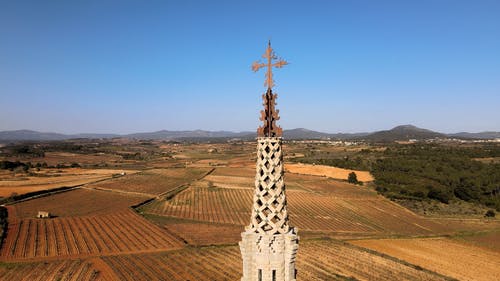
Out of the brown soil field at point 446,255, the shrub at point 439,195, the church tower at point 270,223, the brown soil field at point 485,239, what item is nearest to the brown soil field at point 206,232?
the brown soil field at point 446,255

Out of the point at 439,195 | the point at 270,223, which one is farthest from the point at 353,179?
the point at 270,223

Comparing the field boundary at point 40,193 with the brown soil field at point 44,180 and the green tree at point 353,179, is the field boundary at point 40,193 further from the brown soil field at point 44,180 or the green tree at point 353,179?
the green tree at point 353,179

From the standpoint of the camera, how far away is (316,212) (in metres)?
51.8

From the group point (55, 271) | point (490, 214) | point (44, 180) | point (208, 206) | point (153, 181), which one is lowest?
point (490, 214)

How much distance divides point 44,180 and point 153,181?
24486 millimetres

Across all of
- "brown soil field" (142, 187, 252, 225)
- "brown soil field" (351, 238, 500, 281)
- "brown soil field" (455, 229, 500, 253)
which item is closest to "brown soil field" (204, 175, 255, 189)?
"brown soil field" (142, 187, 252, 225)

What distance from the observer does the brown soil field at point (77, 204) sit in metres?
47.2

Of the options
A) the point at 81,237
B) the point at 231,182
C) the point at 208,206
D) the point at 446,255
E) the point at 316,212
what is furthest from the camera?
the point at 231,182

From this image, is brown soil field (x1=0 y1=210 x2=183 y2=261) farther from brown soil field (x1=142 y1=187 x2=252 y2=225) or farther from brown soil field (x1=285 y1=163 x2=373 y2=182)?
brown soil field (x1=285 y1=163 x2=373 y2=182)

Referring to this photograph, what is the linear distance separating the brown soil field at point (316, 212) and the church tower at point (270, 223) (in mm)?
38831

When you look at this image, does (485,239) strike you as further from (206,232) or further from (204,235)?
(204,235)

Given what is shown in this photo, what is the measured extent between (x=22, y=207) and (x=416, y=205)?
65.0 metres

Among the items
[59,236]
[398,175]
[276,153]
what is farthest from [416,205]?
[276,153]

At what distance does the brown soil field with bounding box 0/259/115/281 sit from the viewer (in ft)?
81.7
